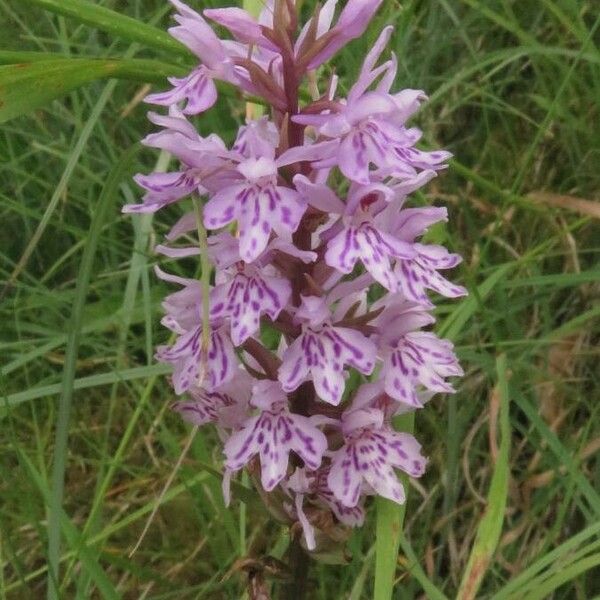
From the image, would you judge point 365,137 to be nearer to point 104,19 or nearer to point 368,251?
point 368,251

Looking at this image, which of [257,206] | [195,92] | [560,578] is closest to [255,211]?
[257,206]

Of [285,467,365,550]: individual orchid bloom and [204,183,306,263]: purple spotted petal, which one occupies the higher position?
[204,183,306,263]: purple spotted petal

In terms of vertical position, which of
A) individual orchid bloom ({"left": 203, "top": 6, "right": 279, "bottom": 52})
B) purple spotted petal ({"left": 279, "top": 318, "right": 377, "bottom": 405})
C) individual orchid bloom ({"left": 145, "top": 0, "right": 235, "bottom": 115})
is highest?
individual orchid bloom ({"left": 203, "top": 6, "right": 279, "bottom": 52})

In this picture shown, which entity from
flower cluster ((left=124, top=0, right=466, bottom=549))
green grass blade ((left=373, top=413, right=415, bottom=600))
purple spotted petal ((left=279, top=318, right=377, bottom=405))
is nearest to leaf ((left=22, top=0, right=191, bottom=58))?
flower cluster ((left=124, top=0, right=466, bottom=549))

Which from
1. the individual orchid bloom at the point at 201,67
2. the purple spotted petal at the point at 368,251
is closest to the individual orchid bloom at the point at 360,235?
the purple spotted petal at the point at 368,251

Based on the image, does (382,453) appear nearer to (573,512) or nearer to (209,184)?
(209,184)

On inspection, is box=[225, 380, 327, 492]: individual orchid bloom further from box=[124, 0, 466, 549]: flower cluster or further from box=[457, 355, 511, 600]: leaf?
box=[457, 355, 511, 600]: leaf

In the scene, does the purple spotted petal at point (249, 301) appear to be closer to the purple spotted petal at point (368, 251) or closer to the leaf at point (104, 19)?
the purple spotted petal at point (368, 251)
